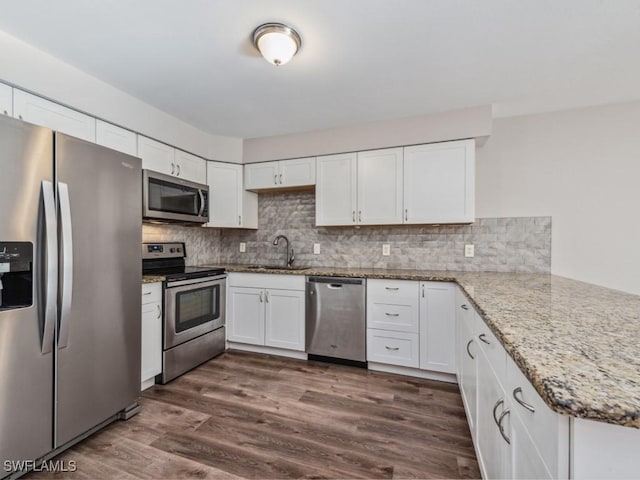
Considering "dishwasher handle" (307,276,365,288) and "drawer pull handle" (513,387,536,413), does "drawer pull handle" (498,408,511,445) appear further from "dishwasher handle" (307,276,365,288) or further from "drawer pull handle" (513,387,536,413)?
"dishwasher handle" (307,276,365,288)

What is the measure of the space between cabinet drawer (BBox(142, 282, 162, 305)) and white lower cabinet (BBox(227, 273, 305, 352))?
864 mm

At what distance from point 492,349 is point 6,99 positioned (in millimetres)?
2845

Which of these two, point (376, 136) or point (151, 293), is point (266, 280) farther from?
point (376, 136)

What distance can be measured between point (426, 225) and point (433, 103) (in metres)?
1.13

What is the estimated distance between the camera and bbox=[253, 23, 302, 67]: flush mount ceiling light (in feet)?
5.47

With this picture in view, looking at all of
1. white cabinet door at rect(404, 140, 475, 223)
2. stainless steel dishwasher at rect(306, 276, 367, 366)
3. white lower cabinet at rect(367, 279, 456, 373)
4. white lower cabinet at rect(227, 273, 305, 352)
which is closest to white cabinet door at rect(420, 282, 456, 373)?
white lower cabinet at rect(367, 279, 456, 373)

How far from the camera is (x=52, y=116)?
78.7 inches

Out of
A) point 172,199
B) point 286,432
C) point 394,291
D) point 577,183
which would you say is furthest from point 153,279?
point 577,183

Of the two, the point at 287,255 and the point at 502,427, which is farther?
the point at 287,255

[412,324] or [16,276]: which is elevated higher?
[16,276]

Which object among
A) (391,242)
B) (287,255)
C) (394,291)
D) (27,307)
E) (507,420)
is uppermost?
(391,242)

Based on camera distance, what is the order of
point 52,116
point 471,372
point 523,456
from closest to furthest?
point 523,456 → point 471,372 → point 52,116

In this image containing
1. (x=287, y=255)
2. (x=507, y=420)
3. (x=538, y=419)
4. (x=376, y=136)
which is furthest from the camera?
(x=287, y=255)

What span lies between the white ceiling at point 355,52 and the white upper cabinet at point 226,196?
79 cm
